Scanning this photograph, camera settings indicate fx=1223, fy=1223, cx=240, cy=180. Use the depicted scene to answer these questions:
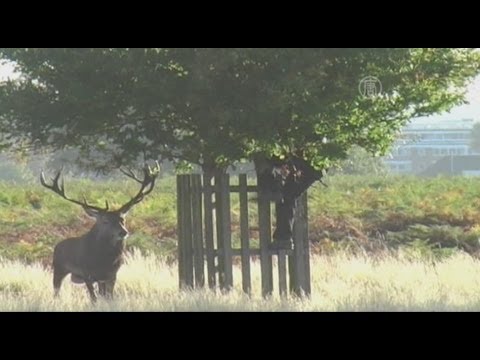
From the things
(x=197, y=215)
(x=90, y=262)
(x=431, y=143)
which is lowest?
(x=90, y=262)

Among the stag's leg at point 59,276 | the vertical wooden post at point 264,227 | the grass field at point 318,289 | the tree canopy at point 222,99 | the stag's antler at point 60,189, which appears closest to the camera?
the tree canopy at point 222,99

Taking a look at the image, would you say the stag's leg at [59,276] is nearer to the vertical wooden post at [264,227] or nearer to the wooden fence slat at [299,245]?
the vertical wooden post at [264,227]

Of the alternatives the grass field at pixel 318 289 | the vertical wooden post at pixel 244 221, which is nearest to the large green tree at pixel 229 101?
the vertical wooden post at pixel 244 221

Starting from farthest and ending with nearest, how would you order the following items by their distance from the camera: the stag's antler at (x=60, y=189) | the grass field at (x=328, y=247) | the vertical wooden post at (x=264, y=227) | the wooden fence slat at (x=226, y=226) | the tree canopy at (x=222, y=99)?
the vertical wooden post at (x=264, y=227) → the wooden fence slat at (x=226, y=226) → the stag's antler at (x=60, y=189) → the grass field at (x=328, y=247) → the tree canopy at (x=222, y=99)

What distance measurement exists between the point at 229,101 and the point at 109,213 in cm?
160

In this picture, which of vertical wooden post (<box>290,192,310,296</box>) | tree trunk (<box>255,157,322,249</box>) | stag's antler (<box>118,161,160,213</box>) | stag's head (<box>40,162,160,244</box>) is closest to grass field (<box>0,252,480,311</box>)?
vertical wooden post (<box>290,192,310,296</box>)

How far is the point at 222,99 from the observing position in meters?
11.1

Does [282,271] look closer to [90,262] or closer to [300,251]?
[300,251]

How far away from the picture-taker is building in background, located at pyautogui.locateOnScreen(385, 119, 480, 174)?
11570 millimetres

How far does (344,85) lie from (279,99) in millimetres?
680

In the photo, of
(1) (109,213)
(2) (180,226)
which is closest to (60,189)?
(1) (109,213)

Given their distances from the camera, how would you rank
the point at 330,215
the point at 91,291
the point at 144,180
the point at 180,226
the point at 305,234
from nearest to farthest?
the point at 91,291 → the point at 144,180 → the point at 180,226 → the point at 305,234 → the point at 330,215

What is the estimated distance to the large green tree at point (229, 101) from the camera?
10883 millimetres

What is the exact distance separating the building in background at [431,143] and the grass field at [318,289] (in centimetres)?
102
